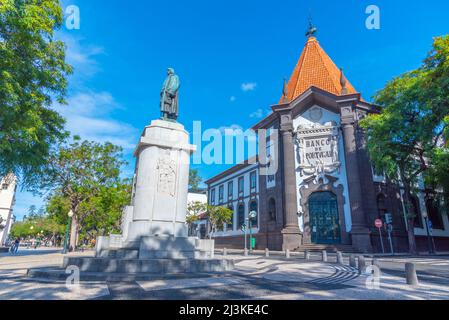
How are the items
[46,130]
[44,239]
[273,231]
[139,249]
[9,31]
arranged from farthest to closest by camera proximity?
[44,239] < [273,231] < [46,130] < [9,31] < [139,249]

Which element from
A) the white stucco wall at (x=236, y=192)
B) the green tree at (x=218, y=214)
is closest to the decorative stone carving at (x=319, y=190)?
the white stucco wall at (x=236, y=192)

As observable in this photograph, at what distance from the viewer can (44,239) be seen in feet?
279

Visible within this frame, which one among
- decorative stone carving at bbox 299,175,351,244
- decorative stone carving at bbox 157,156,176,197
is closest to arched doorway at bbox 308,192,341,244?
decorative stone carving at bbox 299,175,351,244

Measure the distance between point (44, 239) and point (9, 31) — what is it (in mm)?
94451

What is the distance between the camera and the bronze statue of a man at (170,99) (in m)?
11.6

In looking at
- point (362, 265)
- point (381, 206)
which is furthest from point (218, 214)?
point (362, 265)

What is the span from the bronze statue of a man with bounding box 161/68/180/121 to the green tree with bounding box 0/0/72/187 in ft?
17.7

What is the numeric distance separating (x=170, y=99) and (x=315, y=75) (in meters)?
25.2

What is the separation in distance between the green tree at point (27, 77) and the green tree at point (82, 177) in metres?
10.2

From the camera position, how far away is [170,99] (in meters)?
11.8

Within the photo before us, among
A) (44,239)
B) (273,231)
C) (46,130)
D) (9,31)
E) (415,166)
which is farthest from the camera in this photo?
(44,239)
